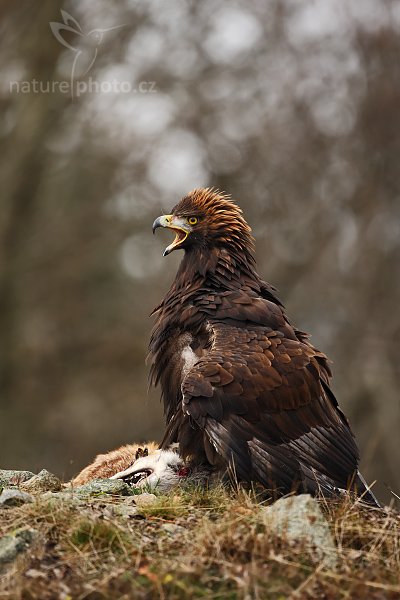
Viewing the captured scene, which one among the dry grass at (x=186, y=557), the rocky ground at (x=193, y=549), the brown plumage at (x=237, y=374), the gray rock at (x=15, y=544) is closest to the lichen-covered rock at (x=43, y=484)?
the rocky ground at (x=193, y=549)

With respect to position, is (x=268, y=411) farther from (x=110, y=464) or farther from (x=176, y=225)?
(x=176, y=225)

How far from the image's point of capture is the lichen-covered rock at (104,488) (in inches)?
244

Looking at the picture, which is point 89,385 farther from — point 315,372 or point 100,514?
point 100,514

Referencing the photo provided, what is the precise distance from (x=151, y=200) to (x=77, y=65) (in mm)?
2946

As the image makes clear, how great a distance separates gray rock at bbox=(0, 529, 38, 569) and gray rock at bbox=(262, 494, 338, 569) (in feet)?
3.83

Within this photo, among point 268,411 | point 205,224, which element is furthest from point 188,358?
point 205,224

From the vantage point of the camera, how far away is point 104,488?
20.8 ft

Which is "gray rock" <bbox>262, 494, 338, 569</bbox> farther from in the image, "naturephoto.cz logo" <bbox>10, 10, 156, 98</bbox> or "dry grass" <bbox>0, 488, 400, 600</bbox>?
"naturephoto.cz logo" <bbox>10, 10, 156, 98</bbox>

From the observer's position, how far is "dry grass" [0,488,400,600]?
424 centimetres

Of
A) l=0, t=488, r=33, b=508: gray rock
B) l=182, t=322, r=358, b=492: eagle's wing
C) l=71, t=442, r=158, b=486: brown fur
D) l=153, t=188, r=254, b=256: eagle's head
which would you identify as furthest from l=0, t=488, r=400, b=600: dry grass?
l=153, t=188, r=254, b=256: eagle's head

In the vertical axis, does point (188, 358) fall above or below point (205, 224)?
below

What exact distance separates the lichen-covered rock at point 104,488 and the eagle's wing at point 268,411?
2.00ft

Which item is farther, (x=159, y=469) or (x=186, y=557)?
(x=159, y=469)

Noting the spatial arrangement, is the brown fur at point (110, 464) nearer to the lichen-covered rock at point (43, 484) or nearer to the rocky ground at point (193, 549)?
the lichen-covered rock at point (43, 484)
